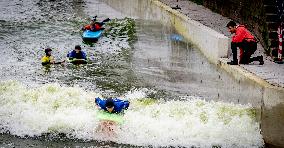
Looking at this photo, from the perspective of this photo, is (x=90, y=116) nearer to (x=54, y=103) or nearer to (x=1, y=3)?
(x=54, y=103)

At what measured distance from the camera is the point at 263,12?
49.4ft

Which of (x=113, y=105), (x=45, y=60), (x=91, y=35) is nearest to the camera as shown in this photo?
(x=113, y=105)

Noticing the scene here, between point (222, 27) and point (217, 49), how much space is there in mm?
3647

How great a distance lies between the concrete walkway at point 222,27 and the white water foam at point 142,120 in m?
1.03

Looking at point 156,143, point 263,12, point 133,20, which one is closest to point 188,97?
point 156,143

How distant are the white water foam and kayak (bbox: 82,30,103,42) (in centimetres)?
745

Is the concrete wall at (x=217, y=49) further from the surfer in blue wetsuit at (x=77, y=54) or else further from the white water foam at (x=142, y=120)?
the surfer in blue wetsuit at (x=77, y=54)

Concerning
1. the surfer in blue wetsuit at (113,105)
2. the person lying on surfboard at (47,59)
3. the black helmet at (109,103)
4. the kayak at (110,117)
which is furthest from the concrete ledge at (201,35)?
the person lying on surfboard at (47,59)

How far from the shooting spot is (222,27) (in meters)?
18.6

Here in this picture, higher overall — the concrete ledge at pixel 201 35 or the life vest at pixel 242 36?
the life vest at pixel 242 36

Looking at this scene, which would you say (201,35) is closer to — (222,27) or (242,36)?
(222,27)

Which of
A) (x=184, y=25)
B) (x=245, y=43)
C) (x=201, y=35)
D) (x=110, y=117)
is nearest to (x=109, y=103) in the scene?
(x=110, y=117)

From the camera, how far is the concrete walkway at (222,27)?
12.1 m

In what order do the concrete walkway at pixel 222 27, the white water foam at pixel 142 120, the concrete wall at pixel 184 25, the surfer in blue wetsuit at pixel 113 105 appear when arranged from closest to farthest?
the surfer in blue wetsuit at pixel 113 105 → the white water foam at pixel 142 120 → the concrete walkway at pixel 222 27 → the concrete wall at pixel 184 25
